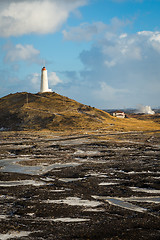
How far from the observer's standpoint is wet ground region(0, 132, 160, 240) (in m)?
15.0

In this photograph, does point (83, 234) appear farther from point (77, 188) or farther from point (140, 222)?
point (77, 188)

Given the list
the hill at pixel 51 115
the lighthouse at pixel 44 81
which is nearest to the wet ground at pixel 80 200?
the hill at pixel 51 115

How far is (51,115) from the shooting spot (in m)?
107

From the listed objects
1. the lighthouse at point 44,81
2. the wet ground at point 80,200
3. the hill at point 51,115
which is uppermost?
the lighthouse at point 44,81

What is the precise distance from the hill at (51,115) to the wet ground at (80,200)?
200ft

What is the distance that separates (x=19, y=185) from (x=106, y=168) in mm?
11459

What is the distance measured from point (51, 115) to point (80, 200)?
88.0 metres

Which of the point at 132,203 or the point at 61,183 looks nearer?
→ the point at 132,203

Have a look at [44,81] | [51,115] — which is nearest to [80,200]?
[51,115]

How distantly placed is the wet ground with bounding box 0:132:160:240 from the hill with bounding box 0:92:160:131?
60.8 metres

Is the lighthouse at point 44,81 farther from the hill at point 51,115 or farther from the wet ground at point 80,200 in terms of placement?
the wet ground at point 80,200

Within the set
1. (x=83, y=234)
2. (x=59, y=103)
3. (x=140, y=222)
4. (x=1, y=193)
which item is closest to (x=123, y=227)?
(x=140, y=222)

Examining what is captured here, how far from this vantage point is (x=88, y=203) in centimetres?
1950

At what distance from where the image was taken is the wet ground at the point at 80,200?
Answer: 14953 millimetres
